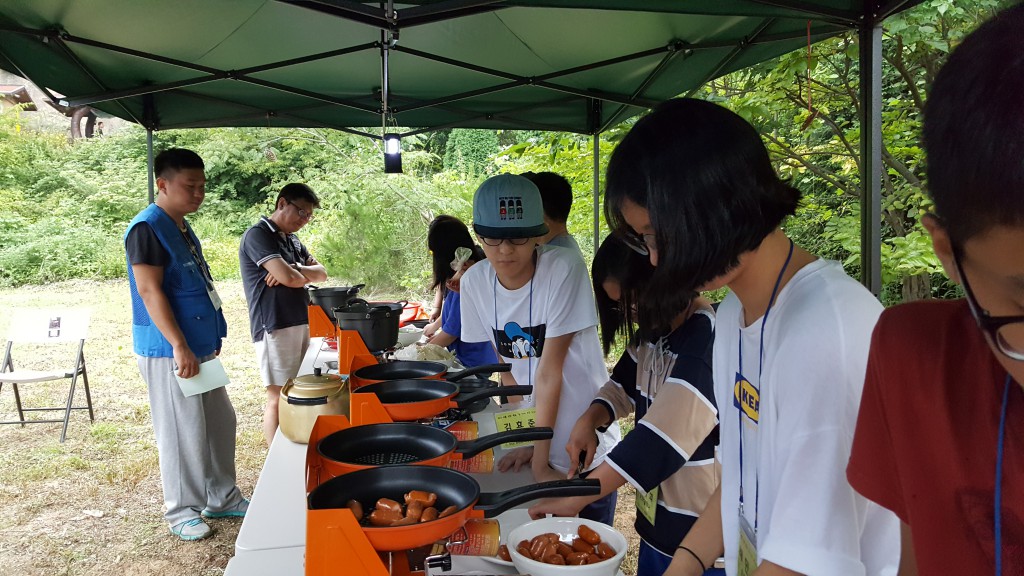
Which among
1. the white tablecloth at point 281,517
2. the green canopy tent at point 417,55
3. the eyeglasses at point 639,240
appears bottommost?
the white tablecloth at point 281,517

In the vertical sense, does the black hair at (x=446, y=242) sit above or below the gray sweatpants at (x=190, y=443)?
above

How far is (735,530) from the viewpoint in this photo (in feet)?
3.19

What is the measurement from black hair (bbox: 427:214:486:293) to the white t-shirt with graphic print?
1489 mm

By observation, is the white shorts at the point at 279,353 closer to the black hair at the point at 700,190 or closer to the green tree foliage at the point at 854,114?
the green tree foliage at the point at 854,114

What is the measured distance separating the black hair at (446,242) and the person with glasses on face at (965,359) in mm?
3002

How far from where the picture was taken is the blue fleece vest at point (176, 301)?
117 inches

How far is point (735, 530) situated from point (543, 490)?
276mm

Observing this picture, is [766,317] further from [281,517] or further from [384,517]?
[281,517]

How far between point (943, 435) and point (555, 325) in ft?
4.32

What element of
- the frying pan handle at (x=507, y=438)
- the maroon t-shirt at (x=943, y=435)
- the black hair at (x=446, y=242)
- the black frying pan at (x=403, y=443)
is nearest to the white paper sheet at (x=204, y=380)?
the black hair at (x=446, y=242)

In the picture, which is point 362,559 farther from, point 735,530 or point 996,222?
point 996,222

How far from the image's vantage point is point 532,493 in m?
1.01

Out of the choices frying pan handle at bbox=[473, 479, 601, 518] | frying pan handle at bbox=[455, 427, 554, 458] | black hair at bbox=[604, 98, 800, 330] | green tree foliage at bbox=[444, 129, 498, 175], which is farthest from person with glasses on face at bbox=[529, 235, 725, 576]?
green tree foliage at bbox=[444, 129, 498, 175]

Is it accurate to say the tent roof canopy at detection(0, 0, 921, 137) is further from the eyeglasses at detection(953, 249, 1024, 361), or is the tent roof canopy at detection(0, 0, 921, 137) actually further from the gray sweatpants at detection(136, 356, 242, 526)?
the eyeglasses at detection(953, 249, 1024, 361)
